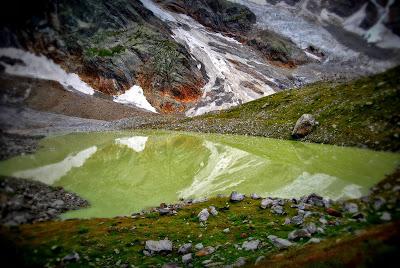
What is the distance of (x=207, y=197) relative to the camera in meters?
19.9

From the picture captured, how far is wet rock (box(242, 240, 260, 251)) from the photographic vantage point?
11.6 metres

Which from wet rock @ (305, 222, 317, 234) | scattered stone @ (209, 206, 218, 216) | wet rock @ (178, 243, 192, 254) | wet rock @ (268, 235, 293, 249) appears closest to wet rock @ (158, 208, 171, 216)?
scattered stone @ (209, 206, 218, 216)

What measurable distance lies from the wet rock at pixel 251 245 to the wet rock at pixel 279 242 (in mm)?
512

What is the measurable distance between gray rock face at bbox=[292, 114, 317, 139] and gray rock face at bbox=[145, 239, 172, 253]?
112 ft

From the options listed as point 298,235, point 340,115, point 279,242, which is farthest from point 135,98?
point 298,235

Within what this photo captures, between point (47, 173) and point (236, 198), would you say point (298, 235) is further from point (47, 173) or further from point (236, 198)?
point (47, 173)

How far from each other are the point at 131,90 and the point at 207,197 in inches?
4426

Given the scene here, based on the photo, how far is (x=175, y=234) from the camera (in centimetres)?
1358

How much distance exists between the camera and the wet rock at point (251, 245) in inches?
456

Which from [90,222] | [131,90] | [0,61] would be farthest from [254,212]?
[131,90]

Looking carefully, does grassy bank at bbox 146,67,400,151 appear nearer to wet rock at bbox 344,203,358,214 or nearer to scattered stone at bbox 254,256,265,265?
wet rock at bbox 344,203,358,214

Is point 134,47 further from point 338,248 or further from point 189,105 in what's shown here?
point 338,248

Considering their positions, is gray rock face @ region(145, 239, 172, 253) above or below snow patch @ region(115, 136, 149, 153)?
above

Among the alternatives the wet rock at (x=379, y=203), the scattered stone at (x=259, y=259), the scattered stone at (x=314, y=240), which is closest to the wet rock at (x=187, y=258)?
the scattered stone at (x=259, y=259)
